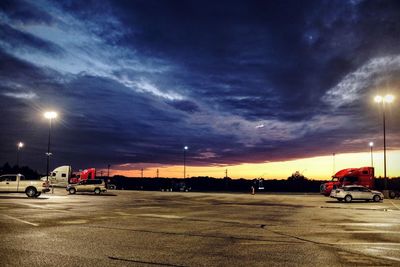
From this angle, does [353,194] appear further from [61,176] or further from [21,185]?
[61,176]

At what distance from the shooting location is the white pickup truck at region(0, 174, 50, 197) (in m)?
31.4

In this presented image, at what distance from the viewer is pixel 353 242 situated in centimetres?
1029

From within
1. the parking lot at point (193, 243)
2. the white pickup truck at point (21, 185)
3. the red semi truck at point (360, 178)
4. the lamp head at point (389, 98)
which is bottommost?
the parking lot at point (193, 243)

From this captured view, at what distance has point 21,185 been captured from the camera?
32.1 metres

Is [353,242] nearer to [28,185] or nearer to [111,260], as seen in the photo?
[111,260]

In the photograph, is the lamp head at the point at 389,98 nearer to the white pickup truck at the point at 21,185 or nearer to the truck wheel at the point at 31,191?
the white pickup truck at the point at 21,185

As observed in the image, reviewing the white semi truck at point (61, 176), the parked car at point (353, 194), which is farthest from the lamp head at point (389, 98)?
the white semi truck at point (61, 176)

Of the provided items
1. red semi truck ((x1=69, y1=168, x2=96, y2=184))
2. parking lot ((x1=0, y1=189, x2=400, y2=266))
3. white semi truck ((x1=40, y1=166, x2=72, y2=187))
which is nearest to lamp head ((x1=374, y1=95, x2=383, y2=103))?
parking lot ((x1=0, y1=189, x2=400, y2=266))

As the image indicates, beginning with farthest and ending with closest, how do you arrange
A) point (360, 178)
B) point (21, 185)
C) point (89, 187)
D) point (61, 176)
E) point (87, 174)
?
point (61, 176), point (87, 174), point (89, 187), point (360, 178), point (21, 185)

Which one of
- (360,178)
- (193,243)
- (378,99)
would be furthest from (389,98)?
→ (193,243)

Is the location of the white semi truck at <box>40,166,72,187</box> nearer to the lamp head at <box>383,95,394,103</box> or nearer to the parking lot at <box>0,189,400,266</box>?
the parking lot at <box>0,189,400,266</box>

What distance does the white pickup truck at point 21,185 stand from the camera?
103 feet

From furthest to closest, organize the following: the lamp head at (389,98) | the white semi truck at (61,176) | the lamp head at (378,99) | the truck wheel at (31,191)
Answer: the white semi truck at (61,176) → the lamp head at (378,99) → the lamp head at (389,98) → the truck wheel at (31,191)

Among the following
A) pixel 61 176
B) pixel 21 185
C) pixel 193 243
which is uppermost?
pixel 61 176
